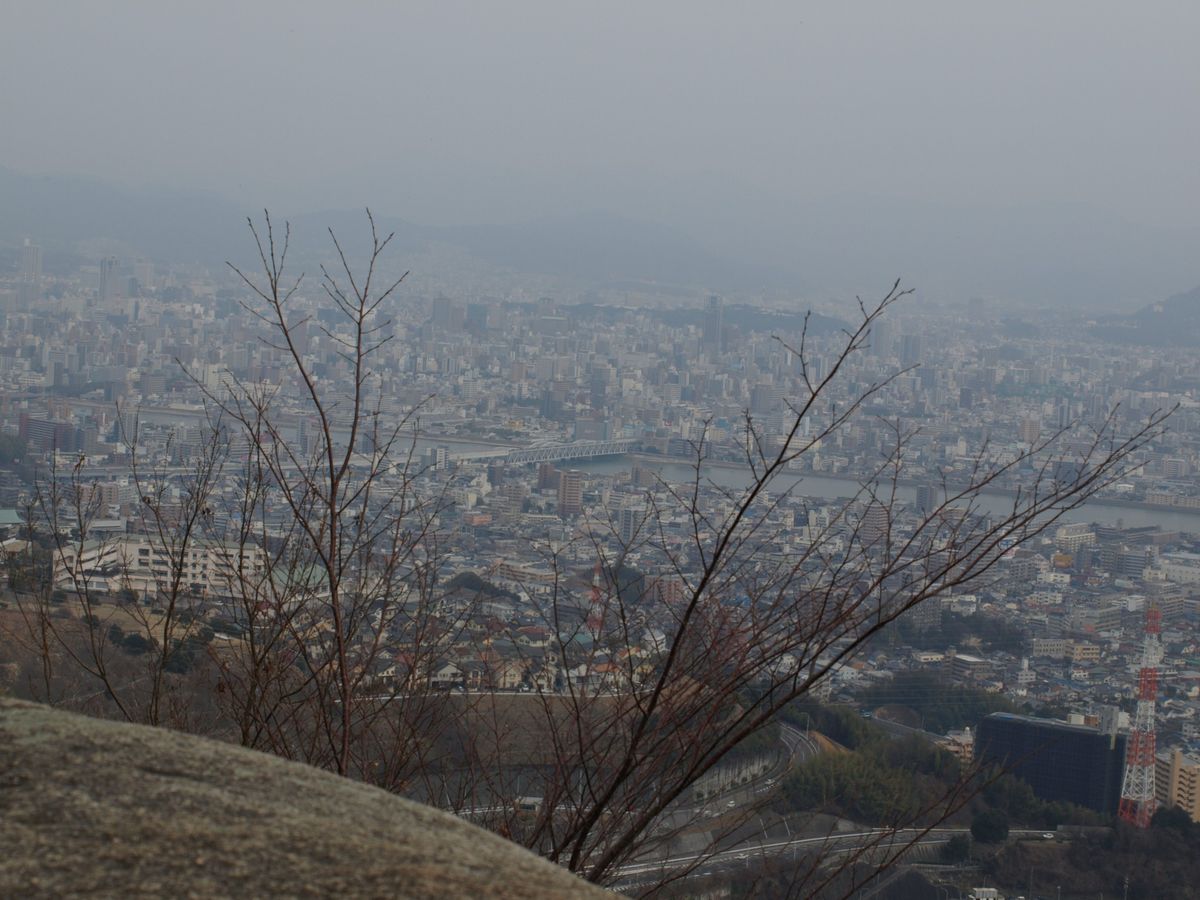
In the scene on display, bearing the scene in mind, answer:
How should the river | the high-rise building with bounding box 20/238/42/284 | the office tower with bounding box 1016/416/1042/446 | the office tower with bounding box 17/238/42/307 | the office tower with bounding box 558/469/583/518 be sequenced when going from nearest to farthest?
the office tower with bounding box 558/469/583/518 → the river → the office tower with bounding box 1016/416/1042/446 → the office tower with bounding box 17/238/42/307 → the high-rise building with bounding box 20/238/42/284

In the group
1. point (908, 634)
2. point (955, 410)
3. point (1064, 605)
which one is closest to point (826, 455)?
point (1064, 605)

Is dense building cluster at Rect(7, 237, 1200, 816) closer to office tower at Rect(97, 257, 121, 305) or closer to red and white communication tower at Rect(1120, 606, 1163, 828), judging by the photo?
office tower at Rect(97, 257, 121, 305)

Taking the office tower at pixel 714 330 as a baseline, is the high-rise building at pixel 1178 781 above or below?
below

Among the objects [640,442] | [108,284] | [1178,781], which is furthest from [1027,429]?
[108,284]

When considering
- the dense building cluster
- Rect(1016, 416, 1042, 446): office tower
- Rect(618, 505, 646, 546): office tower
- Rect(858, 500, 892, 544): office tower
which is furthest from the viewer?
Rect(1016, 416, 1042, 446): office tower

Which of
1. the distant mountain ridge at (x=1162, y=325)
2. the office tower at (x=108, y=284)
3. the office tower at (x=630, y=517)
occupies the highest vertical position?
the distant mountain ridge at (x=1162, y=325)

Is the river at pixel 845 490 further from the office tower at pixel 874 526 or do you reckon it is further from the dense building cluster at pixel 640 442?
the office tower at pixel 874 526

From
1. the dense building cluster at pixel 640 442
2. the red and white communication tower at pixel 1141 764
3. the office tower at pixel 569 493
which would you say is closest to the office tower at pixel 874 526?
the dense building cluster at pixel 640 442

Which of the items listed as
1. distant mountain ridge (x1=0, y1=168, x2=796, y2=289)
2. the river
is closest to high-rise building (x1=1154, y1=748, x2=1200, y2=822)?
the river

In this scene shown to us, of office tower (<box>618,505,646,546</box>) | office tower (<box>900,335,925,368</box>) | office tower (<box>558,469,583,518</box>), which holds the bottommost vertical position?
office tower (<box>558,469,583,518</box>)

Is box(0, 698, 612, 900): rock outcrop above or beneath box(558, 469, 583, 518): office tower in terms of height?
above
